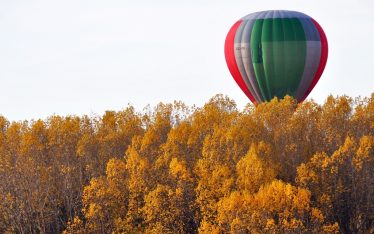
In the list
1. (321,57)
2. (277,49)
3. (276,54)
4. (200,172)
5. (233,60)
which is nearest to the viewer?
(200,172)

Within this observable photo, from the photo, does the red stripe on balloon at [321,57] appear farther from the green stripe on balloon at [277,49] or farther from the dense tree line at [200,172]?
the dense tree line at [200,172]

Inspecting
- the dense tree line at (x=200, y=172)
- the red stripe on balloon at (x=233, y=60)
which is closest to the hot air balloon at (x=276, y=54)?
the red stripe on balloon at (x=233, y=60)

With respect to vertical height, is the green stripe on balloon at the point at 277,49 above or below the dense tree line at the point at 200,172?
above

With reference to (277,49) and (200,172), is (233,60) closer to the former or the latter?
(277,49)

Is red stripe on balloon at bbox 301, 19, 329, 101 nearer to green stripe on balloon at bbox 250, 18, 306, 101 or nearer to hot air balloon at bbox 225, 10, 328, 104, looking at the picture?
hot air balloon at bbox 225, 10, 328, 104

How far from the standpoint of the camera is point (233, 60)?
471 ft

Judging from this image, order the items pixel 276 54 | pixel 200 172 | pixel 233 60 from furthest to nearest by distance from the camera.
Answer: pixel 233 60
pixel 276 54
pixel 200 172

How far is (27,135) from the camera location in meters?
119

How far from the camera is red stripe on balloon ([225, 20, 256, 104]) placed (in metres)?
144

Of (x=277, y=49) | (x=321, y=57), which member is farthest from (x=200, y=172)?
(x=321, y=57)

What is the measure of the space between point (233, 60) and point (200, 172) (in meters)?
36.7

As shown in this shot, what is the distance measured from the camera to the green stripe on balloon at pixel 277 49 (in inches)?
5541

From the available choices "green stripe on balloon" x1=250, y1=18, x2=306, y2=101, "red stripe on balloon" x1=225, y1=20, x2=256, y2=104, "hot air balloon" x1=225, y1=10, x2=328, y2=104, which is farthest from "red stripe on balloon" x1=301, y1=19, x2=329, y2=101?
"red stripe on balloon" x1=225, y1=20, x2=256, y2=104

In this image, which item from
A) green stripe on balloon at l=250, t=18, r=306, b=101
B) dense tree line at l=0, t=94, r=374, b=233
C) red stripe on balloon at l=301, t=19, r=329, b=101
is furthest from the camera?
red stripe on balloon at l=301, t=19, r=329, b=101
